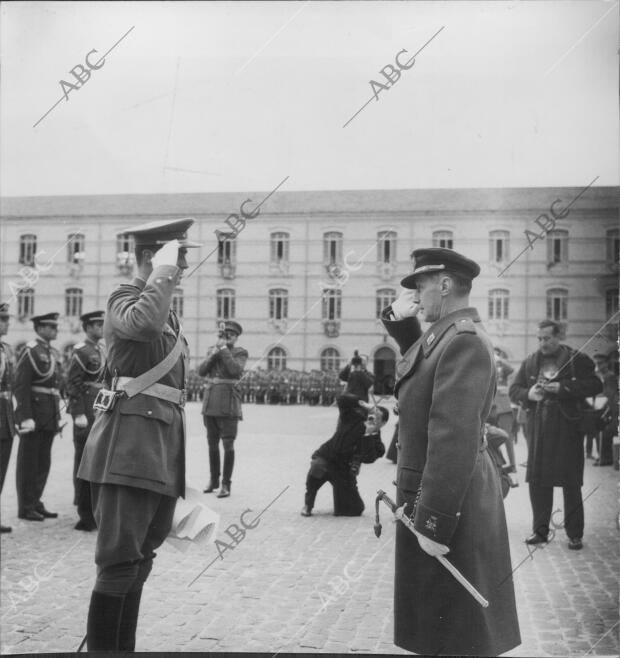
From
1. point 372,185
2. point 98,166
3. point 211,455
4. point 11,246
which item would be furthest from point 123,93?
point 211,455

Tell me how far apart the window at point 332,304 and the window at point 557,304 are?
117 centimetres

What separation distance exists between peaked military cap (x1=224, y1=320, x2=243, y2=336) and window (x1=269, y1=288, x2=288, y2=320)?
0.63 ft

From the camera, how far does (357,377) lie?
4.38 metres

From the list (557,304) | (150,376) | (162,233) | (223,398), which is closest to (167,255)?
(162,233)

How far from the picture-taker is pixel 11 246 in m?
4.61

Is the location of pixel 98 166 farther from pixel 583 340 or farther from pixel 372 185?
pixel 583 340

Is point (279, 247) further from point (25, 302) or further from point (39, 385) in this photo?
point (39, 385)

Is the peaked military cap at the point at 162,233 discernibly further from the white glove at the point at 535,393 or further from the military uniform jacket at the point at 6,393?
the military uniform jacket at the point at 6,393

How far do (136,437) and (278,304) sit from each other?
1.42 metres

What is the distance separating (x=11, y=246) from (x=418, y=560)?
306cm

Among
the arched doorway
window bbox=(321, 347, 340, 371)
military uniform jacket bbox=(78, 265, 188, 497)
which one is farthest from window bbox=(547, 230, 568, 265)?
military uniform jacket bbox=(78, 265, 188, 497)

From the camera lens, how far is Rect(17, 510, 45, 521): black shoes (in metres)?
6.41

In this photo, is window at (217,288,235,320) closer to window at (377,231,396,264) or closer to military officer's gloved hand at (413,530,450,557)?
window at (377,231,396,264)

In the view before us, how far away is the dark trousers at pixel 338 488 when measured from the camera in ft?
16.1
